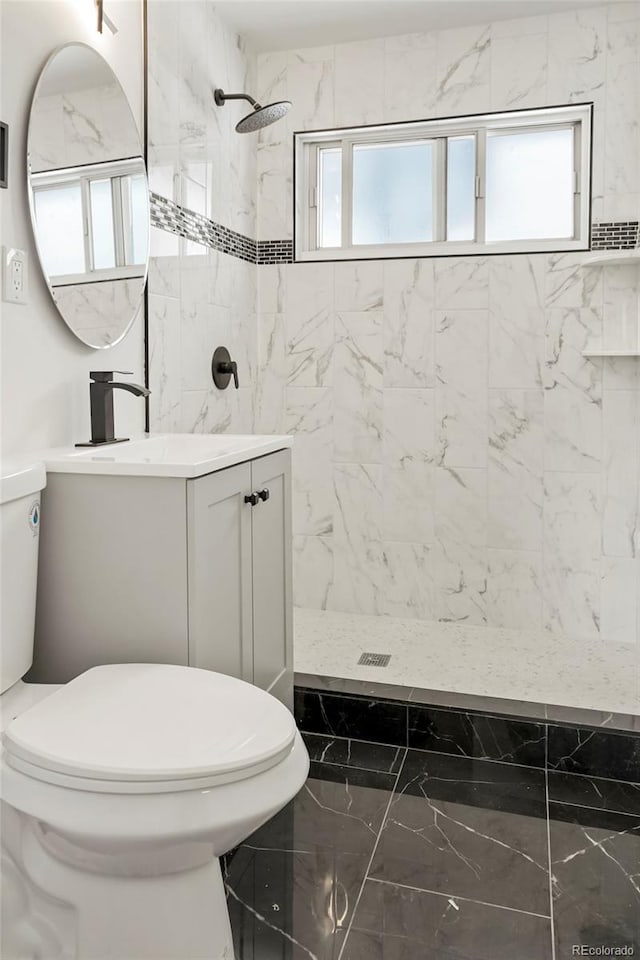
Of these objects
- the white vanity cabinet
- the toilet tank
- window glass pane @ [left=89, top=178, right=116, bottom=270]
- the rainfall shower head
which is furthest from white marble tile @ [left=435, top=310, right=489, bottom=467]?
the toilet tank

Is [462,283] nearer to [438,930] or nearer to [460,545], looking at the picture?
[460,545]

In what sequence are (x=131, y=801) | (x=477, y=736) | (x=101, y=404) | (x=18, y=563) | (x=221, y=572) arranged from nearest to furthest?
(x=131, y=801) < (x=18, y=563) < (x=221, y=572) < (x=101, y=404) < (x=477, y=736)

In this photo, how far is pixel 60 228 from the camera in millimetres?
1886

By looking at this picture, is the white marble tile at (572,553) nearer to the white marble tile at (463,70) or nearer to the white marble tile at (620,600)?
the white marble tile at (620,600)

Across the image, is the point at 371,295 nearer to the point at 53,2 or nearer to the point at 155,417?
the point at 155,417

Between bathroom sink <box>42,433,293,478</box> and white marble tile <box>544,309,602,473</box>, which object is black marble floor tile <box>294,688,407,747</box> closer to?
bathroom sink <box>42,433,293,478</box>

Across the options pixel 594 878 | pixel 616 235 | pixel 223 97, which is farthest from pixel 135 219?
pixel 594 878

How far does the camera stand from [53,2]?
1.87m

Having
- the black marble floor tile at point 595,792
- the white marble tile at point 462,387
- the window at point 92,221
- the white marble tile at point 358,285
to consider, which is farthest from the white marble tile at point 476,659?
the window at point 92,221

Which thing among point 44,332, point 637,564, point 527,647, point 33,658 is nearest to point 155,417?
point 44,332

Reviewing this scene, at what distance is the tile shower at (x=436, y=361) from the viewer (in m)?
2.91

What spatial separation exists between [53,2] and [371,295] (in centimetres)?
164

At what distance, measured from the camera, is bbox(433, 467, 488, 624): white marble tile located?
3.17 m

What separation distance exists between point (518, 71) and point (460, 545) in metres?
1.87
